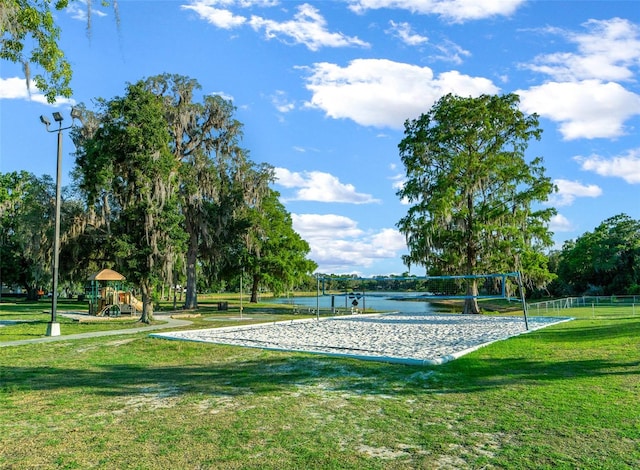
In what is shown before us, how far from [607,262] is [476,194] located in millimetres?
25449

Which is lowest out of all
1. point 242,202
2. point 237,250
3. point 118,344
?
point 118,344

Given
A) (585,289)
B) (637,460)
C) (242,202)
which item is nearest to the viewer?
(637,460)

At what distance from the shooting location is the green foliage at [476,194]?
Answer: 25250 mm

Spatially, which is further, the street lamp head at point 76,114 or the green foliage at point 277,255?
the green foliage at point 277,255

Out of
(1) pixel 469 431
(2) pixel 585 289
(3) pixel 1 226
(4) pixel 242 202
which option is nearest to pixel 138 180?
(4) pixel 242 202

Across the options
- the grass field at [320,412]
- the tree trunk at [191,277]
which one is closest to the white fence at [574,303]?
the grass field at [320,412]

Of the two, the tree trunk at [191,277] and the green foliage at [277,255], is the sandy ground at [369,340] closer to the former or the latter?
the tree trunk at [191,277]

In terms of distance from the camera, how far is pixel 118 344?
12.2m

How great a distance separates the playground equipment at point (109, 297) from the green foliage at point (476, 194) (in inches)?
538

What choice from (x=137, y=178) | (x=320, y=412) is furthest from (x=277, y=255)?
(x=320, y=412)

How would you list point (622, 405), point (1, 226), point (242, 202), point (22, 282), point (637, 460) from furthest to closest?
point (22, 282), point (1, 226), point (242, 202), point (622, 405), point (637, 460)

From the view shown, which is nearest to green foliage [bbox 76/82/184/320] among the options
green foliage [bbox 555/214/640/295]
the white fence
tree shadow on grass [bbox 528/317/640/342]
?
tree shadow on grass [bbox 528/317/640/342]

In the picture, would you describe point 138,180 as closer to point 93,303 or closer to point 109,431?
point 93,303

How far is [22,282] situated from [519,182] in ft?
128
